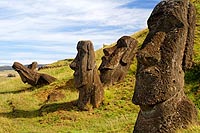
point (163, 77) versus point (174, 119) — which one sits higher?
point (163, 77)

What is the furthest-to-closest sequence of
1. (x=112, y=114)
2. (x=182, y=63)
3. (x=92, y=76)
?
(x=92, y=76), (x=112, y=114), (x=182, y=63)

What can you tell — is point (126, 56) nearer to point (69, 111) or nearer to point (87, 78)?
point (87, 78)

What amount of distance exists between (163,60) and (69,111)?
9.05 metres

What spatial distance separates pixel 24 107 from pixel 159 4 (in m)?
11.9

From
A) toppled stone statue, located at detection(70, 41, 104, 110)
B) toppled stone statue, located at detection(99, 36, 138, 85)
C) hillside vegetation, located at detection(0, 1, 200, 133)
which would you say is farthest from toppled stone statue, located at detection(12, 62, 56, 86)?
toppled stone statue, located at detection(70, 41, 104, 110)

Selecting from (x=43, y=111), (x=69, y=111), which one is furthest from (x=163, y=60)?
(x=43, y=111)

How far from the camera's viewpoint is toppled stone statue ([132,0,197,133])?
9.93 meters

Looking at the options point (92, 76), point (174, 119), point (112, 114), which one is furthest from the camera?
point (92, 76)

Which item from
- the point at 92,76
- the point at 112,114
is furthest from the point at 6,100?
the point at 112,114

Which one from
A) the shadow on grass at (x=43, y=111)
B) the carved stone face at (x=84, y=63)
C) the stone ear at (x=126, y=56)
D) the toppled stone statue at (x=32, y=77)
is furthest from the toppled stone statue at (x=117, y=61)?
the toppled stone statue at (x=32, y=77)

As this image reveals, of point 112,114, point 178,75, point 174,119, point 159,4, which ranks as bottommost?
point 112,114

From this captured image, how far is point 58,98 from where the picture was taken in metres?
20.7

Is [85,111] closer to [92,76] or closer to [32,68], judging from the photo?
[92,76]

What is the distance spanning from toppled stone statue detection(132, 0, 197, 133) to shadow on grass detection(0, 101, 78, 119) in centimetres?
881
